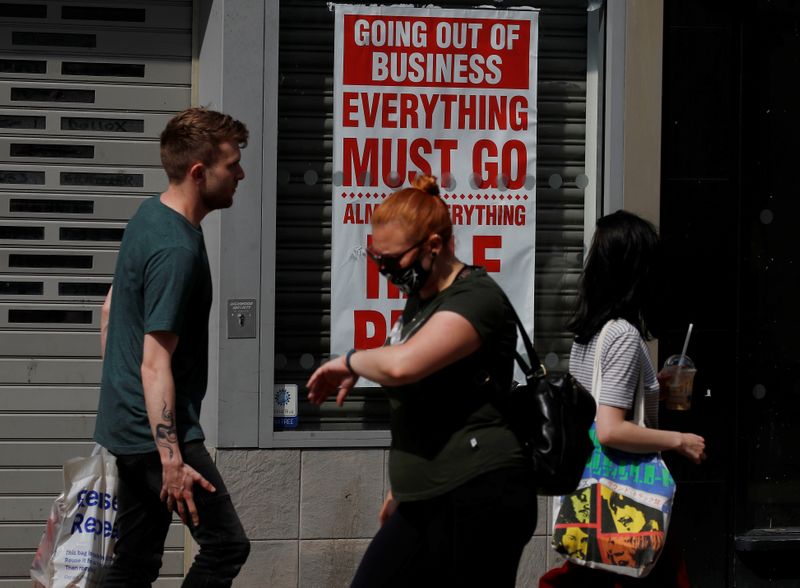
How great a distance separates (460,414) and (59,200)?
370 cm

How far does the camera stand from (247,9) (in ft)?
20.7

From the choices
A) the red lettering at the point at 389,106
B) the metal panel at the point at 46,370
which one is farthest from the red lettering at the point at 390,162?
the metal panel at the point at 46,370

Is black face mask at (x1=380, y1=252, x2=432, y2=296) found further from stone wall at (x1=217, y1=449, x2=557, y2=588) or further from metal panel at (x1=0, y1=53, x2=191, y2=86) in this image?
metal panel at (x1=0, y1=53, x2=191, y2=86)

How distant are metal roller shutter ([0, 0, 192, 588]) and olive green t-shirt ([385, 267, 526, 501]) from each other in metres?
3.40

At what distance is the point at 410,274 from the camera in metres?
3.58

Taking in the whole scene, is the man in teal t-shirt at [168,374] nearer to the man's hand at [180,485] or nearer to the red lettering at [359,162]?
the man's hand at [180,485]

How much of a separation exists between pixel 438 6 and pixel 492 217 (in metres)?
1.15

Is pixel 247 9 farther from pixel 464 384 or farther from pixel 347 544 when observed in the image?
pixel 464 384

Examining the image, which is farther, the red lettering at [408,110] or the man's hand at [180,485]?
the red lettering at [408,110]

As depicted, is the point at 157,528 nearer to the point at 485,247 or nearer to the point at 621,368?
the point at 621,368

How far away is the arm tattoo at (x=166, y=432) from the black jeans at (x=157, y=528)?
5.1 inches

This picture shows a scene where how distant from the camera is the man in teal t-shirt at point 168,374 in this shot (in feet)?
13.1

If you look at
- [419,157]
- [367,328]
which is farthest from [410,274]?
[419,157]

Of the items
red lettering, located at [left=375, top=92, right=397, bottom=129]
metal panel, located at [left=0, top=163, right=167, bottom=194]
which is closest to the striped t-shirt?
red lettering, located at [left=375, top=92, right=397, bottom=129]
